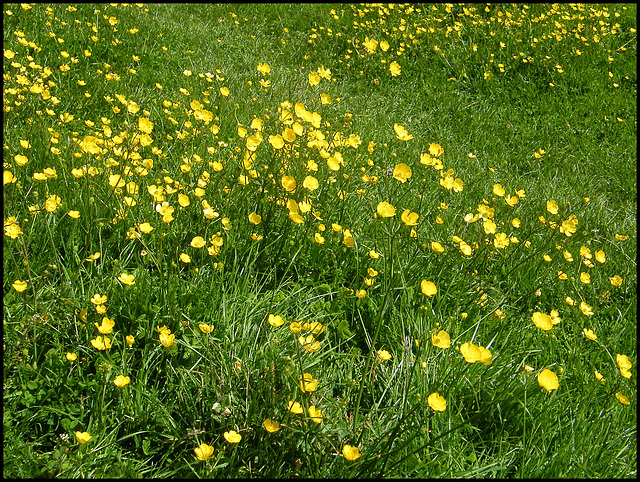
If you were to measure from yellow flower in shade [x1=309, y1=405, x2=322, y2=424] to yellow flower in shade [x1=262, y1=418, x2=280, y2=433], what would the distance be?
0.38ft

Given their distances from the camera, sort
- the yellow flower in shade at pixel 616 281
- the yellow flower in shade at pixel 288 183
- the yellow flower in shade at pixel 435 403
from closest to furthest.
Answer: the yellow flower in shade at pixel 435 403 → the yellow flower in shade at pixel 288 183 → the yellow flower in shade at pixel 616 281

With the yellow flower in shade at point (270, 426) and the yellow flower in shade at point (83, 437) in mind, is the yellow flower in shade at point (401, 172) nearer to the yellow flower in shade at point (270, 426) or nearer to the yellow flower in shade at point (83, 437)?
the yellow flower in shade at point (270, 426)

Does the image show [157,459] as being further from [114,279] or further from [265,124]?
[265,124]

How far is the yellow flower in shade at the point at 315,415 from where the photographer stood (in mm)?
1587

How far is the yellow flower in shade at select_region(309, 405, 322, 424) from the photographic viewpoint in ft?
5.21

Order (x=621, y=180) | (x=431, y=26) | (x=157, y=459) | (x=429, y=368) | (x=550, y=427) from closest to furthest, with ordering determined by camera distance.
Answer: (x=157, y=459), (x=550, y=427), (x=429, y=368), (x=621, y=180), (x=431, y=26)

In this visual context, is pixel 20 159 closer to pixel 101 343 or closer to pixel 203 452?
pixel 101 343

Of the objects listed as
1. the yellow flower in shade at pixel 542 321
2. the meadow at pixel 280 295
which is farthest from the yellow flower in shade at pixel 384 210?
the yellow flower in shade at pixel 542 321

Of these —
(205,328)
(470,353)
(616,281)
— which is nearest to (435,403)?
(470,353)

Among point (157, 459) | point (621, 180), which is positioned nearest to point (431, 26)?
point (621, 180)

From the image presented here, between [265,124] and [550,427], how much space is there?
2.78 metres

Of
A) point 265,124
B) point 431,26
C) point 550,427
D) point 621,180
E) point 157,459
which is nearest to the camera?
point 157,459

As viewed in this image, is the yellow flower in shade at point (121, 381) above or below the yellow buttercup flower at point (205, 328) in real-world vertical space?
below

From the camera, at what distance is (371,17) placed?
6648 millimetres
